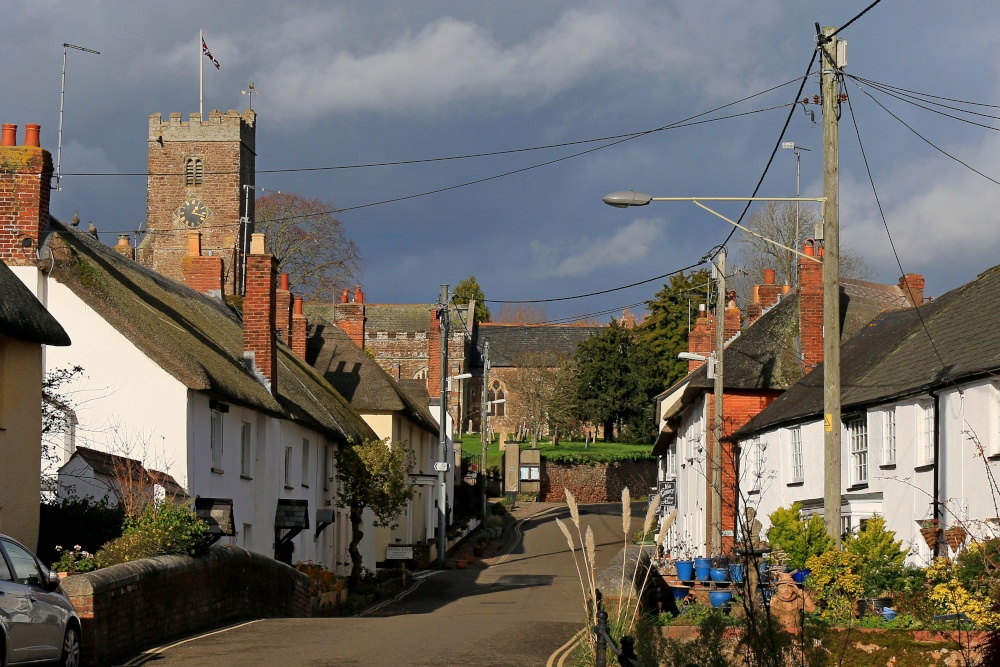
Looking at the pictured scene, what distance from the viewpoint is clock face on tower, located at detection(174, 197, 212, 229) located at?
87.2 meters

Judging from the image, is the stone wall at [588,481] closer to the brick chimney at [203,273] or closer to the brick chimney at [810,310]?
the brick chimney at [203,273]

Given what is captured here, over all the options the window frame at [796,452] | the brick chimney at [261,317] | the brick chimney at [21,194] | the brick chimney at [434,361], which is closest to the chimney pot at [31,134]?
the brick chimney at [21,194]

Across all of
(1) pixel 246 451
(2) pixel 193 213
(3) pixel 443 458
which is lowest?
(3) pixel 443 458

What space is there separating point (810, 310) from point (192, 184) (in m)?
59.0

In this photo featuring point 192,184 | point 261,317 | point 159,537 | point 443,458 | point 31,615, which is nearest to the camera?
point 31,615

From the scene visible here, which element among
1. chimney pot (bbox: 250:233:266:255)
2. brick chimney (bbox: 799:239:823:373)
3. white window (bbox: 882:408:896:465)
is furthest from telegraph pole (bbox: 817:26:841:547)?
brick chimney (bbox: 799:239:823:373)

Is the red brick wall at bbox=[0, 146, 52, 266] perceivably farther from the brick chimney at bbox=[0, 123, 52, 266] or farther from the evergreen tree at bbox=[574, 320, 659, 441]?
the evergreen tree at bbox=[574, 320, 659, 441]

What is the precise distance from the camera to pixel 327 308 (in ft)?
295

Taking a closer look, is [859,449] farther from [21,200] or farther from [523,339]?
[523,339]

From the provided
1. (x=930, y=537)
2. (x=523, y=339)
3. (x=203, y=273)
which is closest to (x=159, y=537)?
(x=930, y=537)

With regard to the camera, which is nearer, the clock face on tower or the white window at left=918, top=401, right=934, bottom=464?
the white window at left=918, top=401, right=934, bottom=464

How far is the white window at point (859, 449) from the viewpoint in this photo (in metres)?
26.6

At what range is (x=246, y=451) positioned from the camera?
91.7ft

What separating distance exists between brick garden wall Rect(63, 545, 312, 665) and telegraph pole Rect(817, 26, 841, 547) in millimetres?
8818
